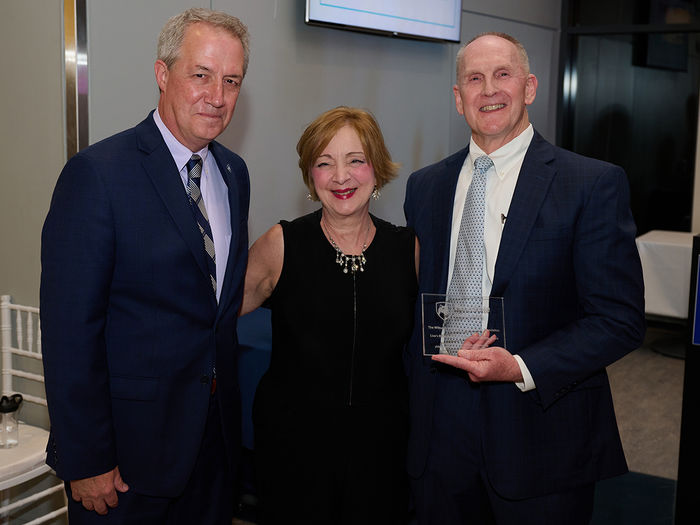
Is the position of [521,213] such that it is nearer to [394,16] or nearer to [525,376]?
[525,376]

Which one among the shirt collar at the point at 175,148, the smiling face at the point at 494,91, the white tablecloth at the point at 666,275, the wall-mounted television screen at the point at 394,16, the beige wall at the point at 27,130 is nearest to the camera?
the shirt collar at the point at 175,148

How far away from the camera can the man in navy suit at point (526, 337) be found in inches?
A: 73.4

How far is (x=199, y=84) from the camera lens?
1884 mm

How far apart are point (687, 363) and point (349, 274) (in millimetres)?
1390

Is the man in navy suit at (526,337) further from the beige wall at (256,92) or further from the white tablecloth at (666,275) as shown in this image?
the white tablecloth at (666,275)

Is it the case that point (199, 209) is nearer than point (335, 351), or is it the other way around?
point (199, 209)

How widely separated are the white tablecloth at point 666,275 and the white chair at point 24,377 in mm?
4192

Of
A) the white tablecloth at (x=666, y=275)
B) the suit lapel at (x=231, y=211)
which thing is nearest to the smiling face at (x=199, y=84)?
the suit lapel at (x=231, y=211)

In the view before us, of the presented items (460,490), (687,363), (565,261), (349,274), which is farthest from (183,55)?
(687,363)

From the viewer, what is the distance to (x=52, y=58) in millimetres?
2992

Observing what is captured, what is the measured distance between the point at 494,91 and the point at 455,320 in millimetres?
637

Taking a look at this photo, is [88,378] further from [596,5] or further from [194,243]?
[596,5]

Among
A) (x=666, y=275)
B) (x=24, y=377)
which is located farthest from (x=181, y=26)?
(x=666, y=275)

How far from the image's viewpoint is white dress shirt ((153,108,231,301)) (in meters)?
1.92
